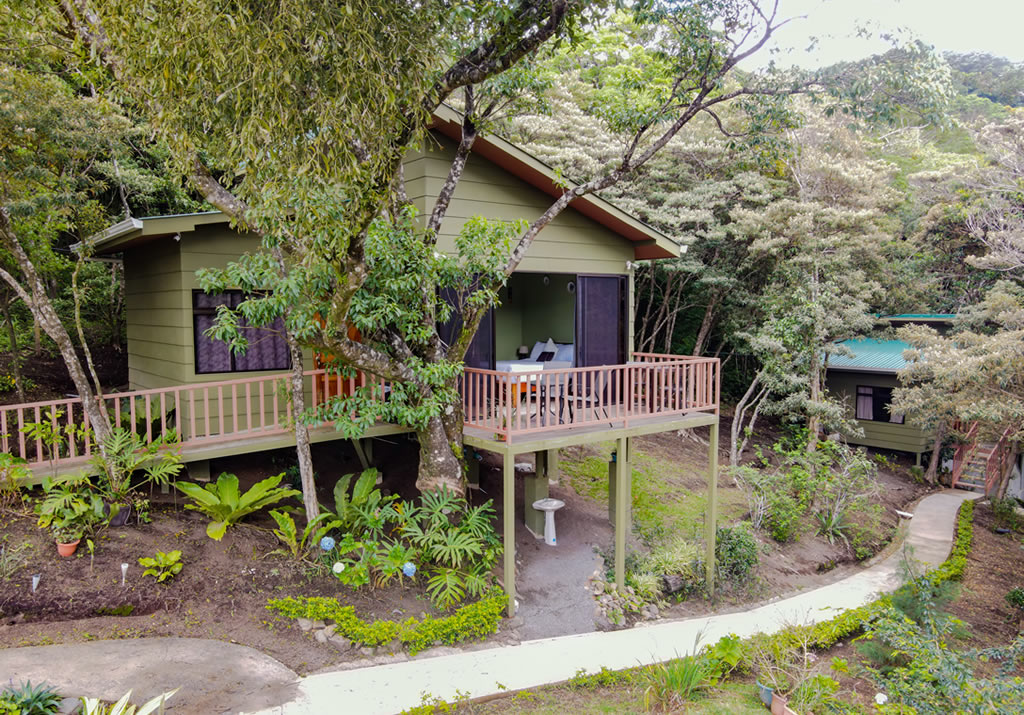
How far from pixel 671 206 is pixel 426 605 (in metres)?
13.2

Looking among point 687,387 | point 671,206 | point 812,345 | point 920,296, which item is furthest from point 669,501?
point 920,296

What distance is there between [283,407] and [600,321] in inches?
213

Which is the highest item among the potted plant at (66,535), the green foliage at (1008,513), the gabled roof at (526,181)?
the gabled roof at (526,181)

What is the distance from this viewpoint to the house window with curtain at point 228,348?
29.2 ft

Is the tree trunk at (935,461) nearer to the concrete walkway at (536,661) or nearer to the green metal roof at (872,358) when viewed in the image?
the green metal roof at (872,358)

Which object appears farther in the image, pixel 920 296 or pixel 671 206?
pixel 920 296

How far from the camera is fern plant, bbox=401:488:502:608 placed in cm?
745

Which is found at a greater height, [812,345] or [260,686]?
[812,345]

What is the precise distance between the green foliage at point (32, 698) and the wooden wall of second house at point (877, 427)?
2011 cm

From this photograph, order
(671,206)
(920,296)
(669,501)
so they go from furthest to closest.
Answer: (920,296) < (671,206) < (669,501)

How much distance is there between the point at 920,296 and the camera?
1969cm

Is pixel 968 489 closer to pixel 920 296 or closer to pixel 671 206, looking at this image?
pixel 920 296

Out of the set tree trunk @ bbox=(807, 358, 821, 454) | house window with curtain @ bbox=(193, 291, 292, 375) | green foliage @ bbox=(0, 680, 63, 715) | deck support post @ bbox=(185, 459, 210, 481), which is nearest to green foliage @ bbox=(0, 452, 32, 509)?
deck support post @ bbox=(185, 459, 210, 481)

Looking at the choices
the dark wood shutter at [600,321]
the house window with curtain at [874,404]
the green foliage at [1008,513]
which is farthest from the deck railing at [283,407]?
the house window with curtain at [874,404]
